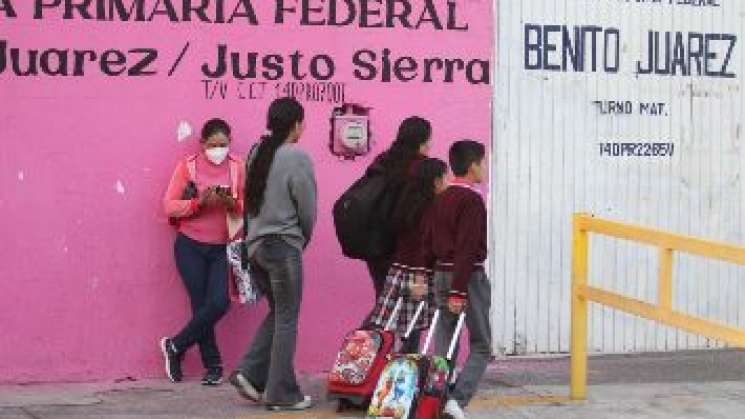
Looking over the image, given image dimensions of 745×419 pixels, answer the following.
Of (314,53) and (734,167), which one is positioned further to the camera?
(734,167)

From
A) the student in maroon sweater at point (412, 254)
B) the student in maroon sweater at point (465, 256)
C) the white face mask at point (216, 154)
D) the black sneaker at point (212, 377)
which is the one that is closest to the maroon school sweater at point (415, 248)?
the student in maroon sweater at point (412, 254)

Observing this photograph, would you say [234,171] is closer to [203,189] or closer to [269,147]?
[203,189]

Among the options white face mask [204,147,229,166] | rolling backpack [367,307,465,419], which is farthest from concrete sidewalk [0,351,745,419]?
white face mask [204,147,229,166]

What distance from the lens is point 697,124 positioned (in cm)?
1058

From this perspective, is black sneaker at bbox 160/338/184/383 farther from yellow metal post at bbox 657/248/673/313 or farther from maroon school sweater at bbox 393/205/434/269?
yellow metal post at bbox 657/248/673/313

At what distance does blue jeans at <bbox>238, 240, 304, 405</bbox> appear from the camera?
8312 mm

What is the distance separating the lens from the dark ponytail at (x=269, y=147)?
8.32 m

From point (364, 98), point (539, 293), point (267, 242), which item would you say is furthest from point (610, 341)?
point (267, 242)

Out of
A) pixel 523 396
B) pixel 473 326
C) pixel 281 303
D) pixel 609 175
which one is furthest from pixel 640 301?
pixel 609 175

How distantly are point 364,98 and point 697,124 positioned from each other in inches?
103

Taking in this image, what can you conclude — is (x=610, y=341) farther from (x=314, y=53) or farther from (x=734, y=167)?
(x=314, y=53)

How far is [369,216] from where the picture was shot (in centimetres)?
843

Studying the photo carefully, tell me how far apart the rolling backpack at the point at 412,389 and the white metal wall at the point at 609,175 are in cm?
254

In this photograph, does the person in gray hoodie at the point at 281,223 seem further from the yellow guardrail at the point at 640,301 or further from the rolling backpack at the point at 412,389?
the yellow guardrail at the point at 640,301
